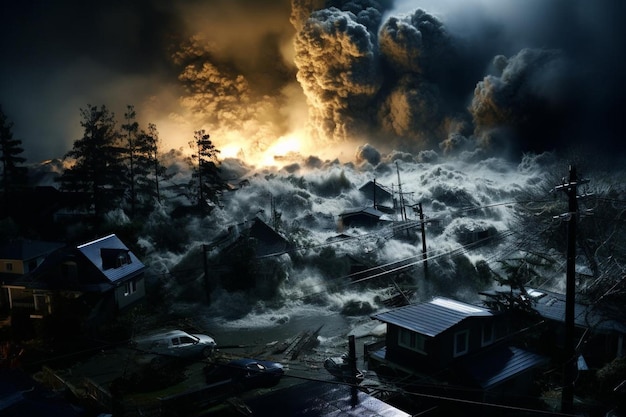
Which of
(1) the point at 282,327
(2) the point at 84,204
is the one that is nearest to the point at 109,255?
(1) the point at 282,327

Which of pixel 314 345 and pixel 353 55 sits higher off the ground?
pixel 353 55

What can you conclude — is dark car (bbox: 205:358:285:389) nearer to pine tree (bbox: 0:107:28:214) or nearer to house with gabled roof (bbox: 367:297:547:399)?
house with gabled roof (bbox: 367:297:547:399)

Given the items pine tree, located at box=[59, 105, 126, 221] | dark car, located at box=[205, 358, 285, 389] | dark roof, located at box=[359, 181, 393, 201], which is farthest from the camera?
dark roof, located at box=[359, 181, 393, 201]

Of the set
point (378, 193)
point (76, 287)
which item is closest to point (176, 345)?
point (76, 287)

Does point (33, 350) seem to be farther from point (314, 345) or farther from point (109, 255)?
point (314, 345)

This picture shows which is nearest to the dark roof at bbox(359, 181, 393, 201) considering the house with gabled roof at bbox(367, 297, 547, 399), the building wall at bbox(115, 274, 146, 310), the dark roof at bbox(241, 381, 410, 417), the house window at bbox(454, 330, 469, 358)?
the building wall at bbox(115, 274, 146, 310)

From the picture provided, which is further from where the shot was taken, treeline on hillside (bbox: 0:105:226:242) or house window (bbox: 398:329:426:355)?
treeline on hillside (bbox: 0:105:226:242)

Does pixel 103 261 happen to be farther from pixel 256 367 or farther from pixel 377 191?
pixel 377 191
